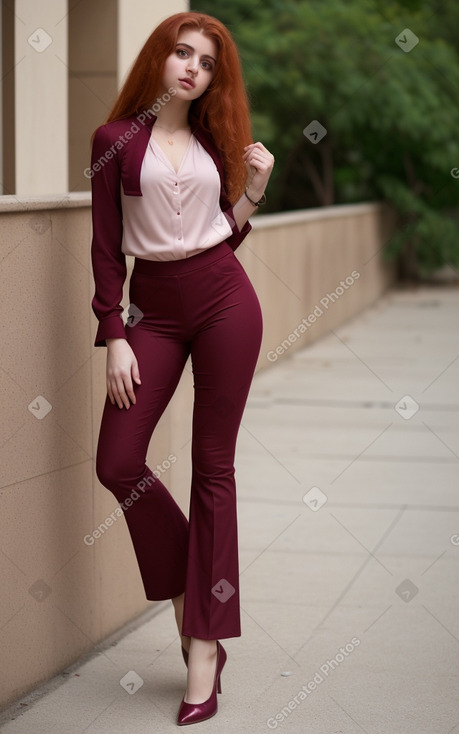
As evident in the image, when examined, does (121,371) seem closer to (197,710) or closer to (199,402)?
(199,402)

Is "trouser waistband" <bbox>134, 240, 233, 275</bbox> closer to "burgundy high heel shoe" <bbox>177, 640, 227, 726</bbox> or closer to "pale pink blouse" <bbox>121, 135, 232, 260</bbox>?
"pale pink blouse" <bbox>121, 135, 232, 260</bbox>

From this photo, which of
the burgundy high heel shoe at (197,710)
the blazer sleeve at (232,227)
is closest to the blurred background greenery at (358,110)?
the blazer sleeve at (232,227)

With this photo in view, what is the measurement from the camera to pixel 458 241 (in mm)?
Result: 17094

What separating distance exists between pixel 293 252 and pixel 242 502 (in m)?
5.89

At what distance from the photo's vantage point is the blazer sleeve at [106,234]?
3303 millimetres

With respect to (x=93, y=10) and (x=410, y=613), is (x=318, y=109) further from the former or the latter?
(x=410, y=613)

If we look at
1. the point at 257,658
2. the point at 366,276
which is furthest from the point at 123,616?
the point at 366,276

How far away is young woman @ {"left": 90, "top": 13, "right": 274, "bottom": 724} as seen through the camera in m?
3.32

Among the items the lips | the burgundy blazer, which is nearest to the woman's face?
the lips

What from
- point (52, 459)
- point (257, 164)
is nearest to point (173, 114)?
point (257, 164)

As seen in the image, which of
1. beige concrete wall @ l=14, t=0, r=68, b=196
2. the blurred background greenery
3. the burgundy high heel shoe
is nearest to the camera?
the burgundy high heel shoe

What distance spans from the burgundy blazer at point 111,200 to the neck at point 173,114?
0.36ft

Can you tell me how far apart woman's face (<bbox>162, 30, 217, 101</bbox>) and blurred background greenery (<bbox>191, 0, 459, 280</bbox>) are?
1300cm

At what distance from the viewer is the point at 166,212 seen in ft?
10.9
